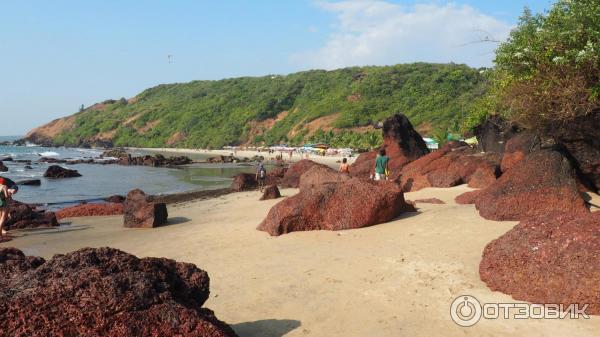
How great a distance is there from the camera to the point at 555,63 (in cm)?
1038

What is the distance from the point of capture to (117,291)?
408cm

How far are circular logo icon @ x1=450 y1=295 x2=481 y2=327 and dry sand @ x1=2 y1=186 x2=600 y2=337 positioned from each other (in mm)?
87

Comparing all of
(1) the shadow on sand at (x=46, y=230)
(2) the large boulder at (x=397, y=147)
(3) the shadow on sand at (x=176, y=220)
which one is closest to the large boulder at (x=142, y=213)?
(3) the shadow on sand at (x=176, y=220)

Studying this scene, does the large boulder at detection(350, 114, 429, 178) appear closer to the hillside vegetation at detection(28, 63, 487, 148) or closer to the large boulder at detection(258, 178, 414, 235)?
the large boulder at detection(258, 178, 414, 235)

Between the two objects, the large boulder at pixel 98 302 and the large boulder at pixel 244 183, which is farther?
the large boulder at pixel 244 183

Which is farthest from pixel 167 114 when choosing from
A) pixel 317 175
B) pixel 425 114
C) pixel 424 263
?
pixel 424 263

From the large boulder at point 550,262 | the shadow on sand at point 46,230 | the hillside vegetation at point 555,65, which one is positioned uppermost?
the hillside vegetation at point 555,65

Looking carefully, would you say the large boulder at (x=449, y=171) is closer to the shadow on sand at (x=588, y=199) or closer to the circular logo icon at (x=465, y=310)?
the shadow on sand at (x=588, y=199)

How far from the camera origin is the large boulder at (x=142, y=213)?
47.0 feet

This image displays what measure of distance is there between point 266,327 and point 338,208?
4880mm

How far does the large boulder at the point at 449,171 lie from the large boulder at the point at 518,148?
31 centimetres

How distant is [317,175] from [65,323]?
597 inches

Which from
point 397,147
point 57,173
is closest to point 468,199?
point 397,147

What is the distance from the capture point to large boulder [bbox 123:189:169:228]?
14.3 m
